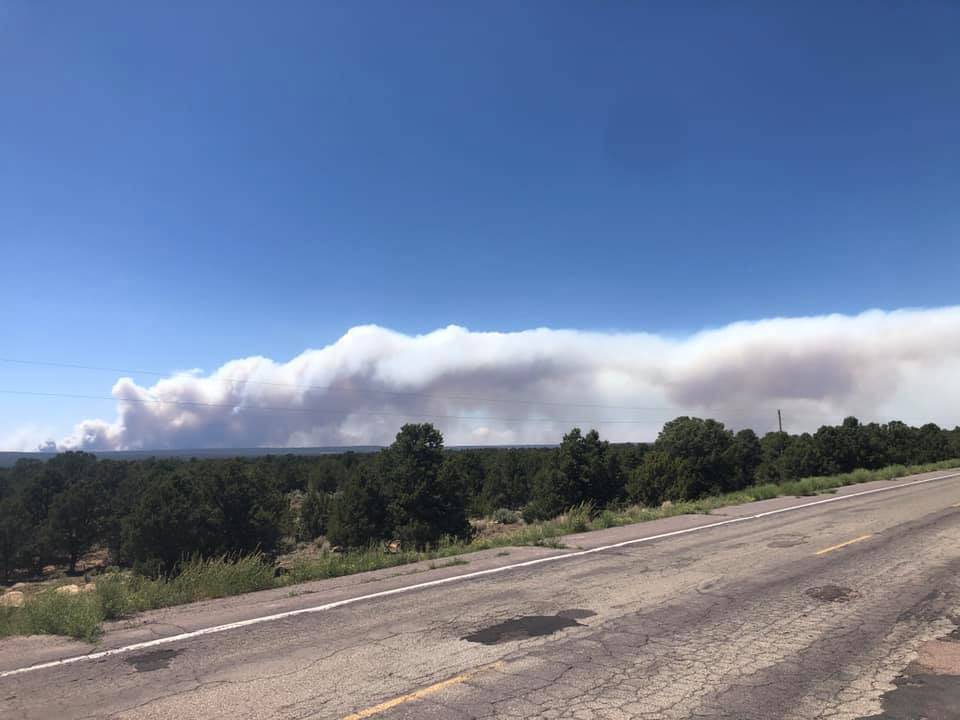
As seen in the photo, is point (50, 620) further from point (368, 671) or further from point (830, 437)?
point (830, 437)

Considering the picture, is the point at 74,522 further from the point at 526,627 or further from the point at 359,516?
the point at 526,627

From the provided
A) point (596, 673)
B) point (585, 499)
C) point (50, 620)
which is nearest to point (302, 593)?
point (50, 620)

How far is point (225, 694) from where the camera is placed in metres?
5.13

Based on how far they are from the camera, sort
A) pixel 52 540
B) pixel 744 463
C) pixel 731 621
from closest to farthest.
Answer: pixel 731 621, pixel 52 540, pixel 744 463

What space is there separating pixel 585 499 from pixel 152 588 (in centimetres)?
5439

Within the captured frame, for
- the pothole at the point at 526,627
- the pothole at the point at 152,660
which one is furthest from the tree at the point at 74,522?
the pothole at the point at 526,627

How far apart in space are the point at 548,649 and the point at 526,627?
0.87 m

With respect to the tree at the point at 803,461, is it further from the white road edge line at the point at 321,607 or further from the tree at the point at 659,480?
the white road edge line at the point at 321,607

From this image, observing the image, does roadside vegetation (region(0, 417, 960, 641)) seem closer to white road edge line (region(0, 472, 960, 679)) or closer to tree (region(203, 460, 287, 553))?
tree (region(203, 460, 287, 553))

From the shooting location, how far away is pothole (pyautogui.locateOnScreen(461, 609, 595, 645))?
6.57 meters

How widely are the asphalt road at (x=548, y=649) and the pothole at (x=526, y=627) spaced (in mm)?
37

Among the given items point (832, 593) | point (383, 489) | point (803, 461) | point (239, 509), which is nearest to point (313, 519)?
point (239, 509)

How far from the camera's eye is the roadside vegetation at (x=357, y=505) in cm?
1034

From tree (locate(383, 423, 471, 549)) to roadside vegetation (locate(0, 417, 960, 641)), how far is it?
109 millimetres
